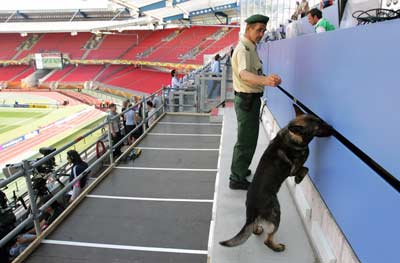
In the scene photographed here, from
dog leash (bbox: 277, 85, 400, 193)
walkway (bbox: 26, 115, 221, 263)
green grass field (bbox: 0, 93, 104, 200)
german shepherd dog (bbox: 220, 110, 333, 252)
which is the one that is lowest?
green grass field (bbox: 0, 93, 104, 200)

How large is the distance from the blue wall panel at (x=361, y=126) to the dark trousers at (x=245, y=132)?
532 mm

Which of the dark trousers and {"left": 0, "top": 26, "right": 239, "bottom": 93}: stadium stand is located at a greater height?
{"left": 0, "top": 26, "right": 239, "bottom": 93}: stadium stand

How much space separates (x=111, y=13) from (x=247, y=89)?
27.5 meters

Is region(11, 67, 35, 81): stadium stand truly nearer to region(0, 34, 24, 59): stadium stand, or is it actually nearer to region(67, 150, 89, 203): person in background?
region(0, 34, 24, 59): stadium stand

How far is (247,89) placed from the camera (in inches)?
101

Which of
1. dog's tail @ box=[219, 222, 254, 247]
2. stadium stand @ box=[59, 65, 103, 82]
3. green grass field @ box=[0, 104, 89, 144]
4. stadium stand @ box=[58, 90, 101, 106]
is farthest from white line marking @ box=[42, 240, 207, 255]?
stadium stand @ box=[59, 65, 103, 82]

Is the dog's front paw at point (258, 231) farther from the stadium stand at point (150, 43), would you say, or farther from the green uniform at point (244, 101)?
the stadium stand at point (150, 43)

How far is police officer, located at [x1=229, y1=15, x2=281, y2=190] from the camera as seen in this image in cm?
232

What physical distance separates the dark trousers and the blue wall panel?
0.53 meters

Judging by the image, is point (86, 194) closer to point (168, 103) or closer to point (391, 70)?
point (391, 70)

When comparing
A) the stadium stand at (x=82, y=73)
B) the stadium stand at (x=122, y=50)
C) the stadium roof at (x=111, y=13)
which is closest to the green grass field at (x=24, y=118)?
the stadium roof at (x=111, y=13)

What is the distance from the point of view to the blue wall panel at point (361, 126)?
1.18m

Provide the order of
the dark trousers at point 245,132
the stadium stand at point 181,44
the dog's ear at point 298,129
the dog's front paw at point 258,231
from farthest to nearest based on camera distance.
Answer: the stadium stand at point 181,44, the dark trousers at point 245,132, the dog's front paw at point 258,231, the dog's ear at point 298,129

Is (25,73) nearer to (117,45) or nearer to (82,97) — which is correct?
(117,45)
